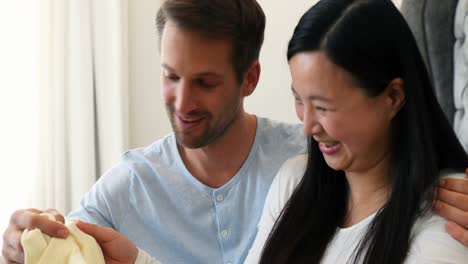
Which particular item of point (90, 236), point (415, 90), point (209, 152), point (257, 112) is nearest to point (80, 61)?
point (257, 112)

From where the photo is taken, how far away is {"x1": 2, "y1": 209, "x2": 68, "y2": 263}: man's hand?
1186mm

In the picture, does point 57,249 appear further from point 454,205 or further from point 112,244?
point 454,205

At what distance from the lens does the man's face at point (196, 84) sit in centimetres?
145

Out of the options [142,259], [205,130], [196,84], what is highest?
[196,84]

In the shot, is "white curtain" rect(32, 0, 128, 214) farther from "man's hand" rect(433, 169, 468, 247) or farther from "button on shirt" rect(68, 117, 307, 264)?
"man's hand" rect(433, 169, 468, 247)

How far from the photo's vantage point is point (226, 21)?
1.50 m

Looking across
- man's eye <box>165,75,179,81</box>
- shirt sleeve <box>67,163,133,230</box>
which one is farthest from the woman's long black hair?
shirt sleeve <box>67,163,133,230</box>

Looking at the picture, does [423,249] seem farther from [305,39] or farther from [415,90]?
[305,39]

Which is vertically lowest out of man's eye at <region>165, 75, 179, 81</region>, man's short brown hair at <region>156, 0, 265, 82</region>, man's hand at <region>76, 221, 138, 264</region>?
man's hand at <region>76, 221, 138, 264</region>

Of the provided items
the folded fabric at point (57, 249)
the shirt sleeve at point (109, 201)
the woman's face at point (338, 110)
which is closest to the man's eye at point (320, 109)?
the woman's face at point (338, 110)

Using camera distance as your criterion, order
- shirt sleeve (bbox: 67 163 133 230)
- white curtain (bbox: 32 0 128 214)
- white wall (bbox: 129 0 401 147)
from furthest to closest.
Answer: white wall (bbox: 129 0 401 147) < white curtain (bbox: 32 0 128 214) < shirt sleeve (bbox: 67 163 133 230)

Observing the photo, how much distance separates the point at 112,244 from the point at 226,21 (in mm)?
550

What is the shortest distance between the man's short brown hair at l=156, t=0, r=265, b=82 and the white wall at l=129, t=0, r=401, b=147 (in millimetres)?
914

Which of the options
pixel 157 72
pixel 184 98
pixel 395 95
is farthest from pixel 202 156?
pixel 157 72
